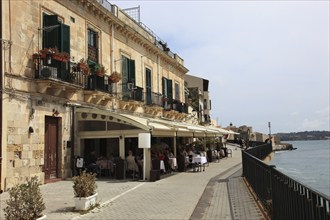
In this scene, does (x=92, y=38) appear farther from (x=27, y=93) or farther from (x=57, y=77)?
(x=27, y=93)

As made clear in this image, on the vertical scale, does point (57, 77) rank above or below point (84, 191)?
above

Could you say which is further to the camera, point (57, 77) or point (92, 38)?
point (92, 38)

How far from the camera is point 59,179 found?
15109mm

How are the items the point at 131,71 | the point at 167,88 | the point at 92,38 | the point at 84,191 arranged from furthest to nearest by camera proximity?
the point at 167,88 → the point at 131,71 → the point at 92,38 → the point at 84,191

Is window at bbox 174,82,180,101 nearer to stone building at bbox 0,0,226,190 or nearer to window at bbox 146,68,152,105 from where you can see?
window at bbox 146,68,152,105

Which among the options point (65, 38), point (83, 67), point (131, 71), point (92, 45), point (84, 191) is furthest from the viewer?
point (131, 71)

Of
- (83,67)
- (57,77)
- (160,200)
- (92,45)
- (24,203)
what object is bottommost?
(160,200)

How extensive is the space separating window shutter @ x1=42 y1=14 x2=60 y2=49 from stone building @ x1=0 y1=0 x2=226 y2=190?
0.04 m

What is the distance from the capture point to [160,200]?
412 inches

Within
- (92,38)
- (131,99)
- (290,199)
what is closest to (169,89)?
(131,99)

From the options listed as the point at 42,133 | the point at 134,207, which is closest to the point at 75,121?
the point at 42,133

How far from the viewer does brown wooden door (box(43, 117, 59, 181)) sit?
14578mm

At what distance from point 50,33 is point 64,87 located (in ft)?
6.94

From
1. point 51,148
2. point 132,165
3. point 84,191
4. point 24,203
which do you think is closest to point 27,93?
point 51,148
